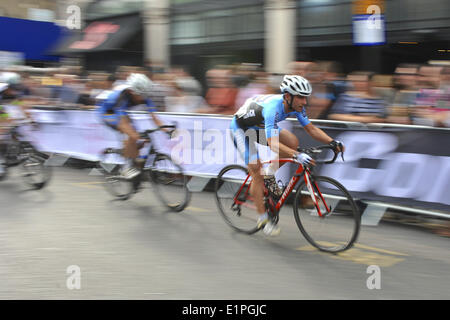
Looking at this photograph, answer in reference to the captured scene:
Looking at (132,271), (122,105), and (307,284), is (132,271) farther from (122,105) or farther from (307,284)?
(122,105)

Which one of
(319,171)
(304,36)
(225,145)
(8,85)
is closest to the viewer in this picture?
(319,171)

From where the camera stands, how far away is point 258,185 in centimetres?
586

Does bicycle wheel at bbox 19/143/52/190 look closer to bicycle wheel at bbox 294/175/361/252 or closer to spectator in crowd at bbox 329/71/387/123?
spectator in crowd at bbox 329/71/387/123

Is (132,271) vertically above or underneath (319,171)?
underneath

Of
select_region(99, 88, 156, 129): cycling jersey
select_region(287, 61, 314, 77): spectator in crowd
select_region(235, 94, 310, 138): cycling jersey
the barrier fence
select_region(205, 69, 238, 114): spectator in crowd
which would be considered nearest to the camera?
select_region(235, 94, 310, 138): cycling jersey

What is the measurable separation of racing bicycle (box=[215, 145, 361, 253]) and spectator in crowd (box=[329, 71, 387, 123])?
75.0 inches

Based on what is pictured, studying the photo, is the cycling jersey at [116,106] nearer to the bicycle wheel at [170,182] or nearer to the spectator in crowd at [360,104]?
the bicycle wheel at [170,182]

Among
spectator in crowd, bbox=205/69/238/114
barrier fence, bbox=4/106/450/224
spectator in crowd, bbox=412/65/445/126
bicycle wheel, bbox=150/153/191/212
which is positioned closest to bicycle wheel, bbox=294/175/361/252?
barrier fence, bbox=4/106/450/224

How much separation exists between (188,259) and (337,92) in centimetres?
410

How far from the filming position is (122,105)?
784 cm

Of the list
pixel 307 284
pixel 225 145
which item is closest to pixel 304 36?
pixel 225 145

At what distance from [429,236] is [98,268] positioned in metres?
3.81

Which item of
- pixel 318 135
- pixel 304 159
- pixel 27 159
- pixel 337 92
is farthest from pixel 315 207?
pixel 27 159

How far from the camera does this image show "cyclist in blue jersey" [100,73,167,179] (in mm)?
7660
